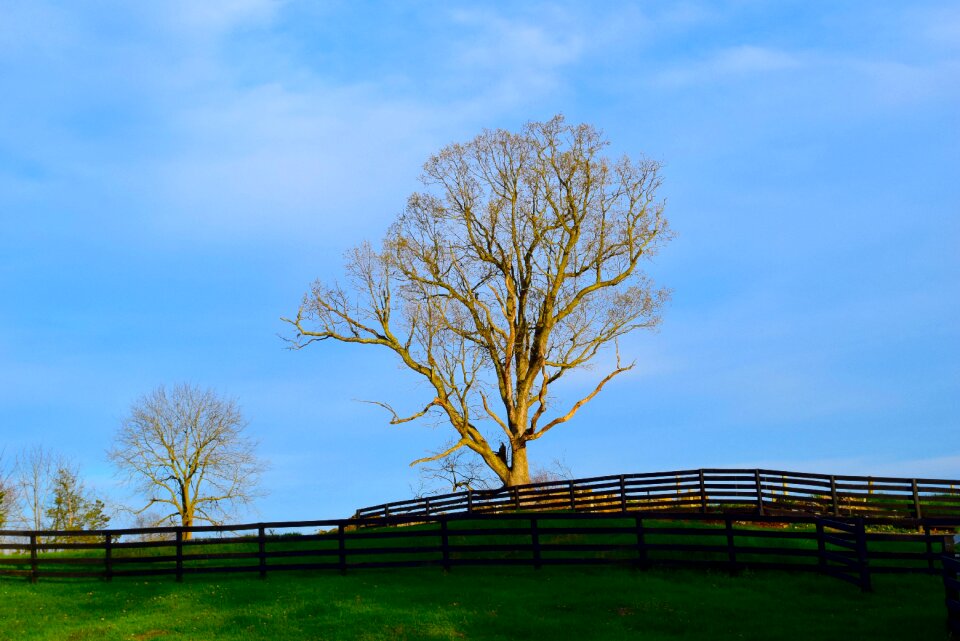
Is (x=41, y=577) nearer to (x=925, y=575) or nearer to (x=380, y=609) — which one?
(x=380, y=609)

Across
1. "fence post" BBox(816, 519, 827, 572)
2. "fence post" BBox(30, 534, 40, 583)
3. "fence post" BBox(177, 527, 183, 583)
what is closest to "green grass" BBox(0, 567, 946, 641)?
"fence post" BBox(816, 519, 827, 572)

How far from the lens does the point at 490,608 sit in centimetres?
1773

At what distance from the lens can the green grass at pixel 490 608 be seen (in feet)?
53.5

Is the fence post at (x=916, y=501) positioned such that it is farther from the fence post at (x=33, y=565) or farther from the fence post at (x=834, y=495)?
the fence post at (x=33, y=565)

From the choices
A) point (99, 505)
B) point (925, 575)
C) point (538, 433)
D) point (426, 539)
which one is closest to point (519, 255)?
point (538, 433)

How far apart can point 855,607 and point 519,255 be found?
63.8 ft

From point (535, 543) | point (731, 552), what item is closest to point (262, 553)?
point (535, 543)

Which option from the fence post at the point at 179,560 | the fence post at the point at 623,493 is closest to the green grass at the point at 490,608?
the fence post at the point at 179,560

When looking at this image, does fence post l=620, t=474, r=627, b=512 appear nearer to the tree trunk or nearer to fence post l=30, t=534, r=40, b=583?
the tree trunk

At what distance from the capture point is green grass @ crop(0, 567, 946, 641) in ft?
53.5

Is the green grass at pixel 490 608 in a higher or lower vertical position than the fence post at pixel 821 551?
lower

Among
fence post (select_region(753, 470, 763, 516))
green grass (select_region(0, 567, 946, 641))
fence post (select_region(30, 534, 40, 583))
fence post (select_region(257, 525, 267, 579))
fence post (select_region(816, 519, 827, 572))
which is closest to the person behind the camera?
green grass (select_region(0, 567, 946, 641))

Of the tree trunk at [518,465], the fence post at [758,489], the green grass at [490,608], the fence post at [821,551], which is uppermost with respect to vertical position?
the tree trunk at [518,465]

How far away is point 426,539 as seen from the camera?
26688 mm
